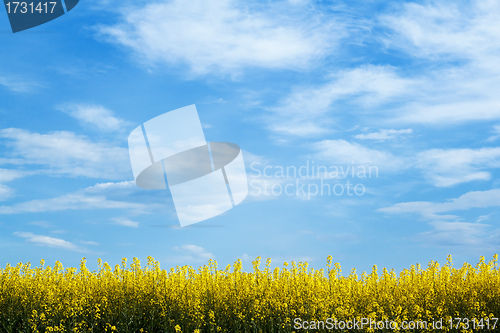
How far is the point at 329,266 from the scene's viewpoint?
846 cm

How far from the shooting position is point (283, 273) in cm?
846

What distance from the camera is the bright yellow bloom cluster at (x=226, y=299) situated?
7.36 m

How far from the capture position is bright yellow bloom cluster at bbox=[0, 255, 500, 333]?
7359mm

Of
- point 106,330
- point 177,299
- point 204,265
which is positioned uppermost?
point 204,265

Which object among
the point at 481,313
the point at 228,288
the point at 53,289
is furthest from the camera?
the point at 53,289

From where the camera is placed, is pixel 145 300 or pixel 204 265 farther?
pixel 204 265

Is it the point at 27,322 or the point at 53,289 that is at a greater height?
the point at 53,289

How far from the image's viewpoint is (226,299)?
303 inches

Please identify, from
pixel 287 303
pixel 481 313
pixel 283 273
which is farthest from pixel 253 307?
pixel 481 313

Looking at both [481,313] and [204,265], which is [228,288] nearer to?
[204,265]

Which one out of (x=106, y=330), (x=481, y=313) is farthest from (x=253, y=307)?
(x=481, y=313)

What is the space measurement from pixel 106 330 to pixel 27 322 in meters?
1.52

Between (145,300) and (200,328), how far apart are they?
48.7 inches

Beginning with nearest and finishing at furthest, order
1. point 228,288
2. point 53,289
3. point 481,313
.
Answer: point 481,313 → point 228,288 → point 53,289
